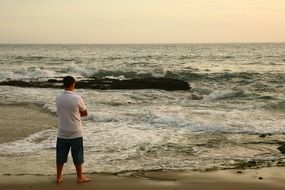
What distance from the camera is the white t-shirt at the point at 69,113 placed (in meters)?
6.73

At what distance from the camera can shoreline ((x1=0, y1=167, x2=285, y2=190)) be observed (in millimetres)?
6684

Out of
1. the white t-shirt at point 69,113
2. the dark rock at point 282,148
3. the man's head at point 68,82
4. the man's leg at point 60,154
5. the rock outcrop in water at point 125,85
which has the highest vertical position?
the man's head at point 68,82

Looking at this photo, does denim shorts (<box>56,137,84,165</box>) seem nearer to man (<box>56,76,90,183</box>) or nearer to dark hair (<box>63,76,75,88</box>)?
man (<box>56,76,90,183</box>)

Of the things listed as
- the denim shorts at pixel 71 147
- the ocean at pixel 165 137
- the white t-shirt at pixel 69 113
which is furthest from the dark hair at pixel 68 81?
the ocean at pixel 165 137

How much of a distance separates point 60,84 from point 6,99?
787cm

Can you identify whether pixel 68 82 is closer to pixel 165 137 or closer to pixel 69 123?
pixel 69 123

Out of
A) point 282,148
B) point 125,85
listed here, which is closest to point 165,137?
point 282,148

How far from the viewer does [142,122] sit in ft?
42.9

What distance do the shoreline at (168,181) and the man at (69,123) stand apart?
0.27 metres

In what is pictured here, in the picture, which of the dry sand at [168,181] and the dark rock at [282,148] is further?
the dark rock at [282,148]

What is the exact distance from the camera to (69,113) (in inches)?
266

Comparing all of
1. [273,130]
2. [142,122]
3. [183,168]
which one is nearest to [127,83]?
[142,122]

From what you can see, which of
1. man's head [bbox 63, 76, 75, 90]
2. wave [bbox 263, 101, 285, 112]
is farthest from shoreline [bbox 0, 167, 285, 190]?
wave [bbox 263, 101, 285, 112]

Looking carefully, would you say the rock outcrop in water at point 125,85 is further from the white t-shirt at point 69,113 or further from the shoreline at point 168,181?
the white t-shirt at point 69,113
